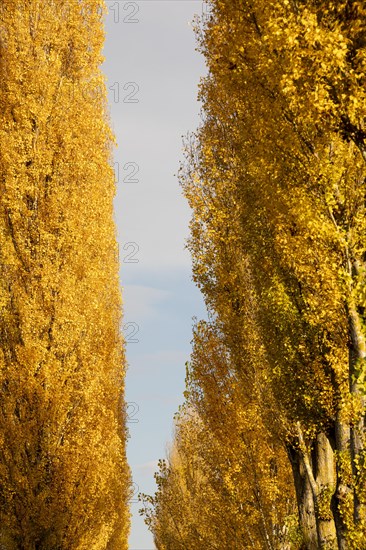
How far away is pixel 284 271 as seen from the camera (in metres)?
13.4

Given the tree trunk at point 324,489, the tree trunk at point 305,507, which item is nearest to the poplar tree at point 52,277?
the tree trunk at point 305,507

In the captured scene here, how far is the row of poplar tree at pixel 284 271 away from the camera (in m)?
9.56

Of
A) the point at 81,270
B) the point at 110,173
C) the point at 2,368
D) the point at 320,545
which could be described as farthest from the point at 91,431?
the point at 110,173

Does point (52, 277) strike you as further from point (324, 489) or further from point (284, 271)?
point (324, 489)

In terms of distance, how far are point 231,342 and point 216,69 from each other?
25.2 ft

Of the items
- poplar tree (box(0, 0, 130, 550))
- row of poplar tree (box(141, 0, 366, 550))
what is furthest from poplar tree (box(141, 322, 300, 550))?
poplar tree (box(0, 0, 130, 550))

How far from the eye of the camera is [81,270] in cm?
1734

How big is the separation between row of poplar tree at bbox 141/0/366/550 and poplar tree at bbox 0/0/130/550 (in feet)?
9.67

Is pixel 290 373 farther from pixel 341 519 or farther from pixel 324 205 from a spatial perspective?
pixel 324 205

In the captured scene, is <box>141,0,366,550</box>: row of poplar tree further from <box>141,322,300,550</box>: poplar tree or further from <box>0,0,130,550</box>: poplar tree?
<box>0,0,130,550</box>: poplar tree

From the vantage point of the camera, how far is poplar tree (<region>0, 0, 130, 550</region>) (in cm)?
1559

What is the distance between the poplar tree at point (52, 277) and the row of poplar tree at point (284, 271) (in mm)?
2948

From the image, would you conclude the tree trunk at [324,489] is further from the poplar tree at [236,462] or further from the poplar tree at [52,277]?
the poplar tree at [52,277]

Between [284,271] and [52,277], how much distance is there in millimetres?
5513
